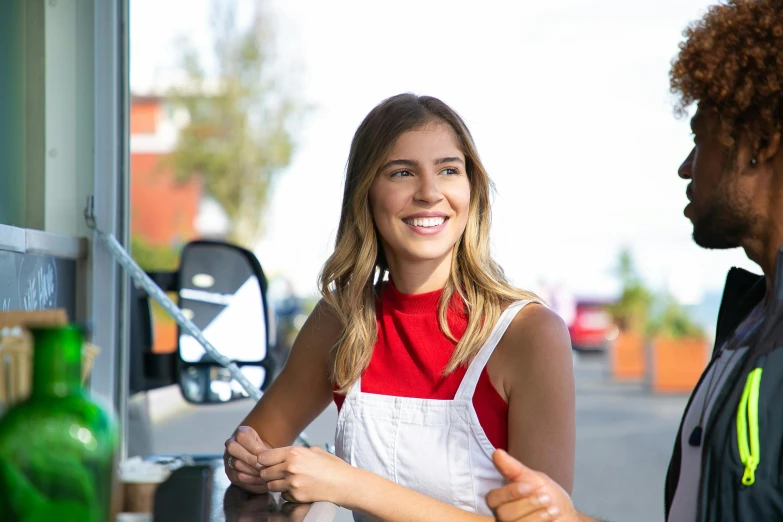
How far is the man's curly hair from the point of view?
1162mm

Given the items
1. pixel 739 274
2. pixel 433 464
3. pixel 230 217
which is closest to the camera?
pixel 739 274

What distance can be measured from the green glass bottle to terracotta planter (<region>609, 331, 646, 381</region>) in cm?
1270

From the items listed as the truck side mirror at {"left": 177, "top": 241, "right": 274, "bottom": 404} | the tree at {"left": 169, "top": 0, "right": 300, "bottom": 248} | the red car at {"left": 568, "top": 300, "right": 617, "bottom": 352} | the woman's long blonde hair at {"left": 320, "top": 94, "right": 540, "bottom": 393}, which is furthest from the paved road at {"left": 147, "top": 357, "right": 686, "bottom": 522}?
the tree at {"left": 169, "top": 0, "right": 300, "bottom": 248}

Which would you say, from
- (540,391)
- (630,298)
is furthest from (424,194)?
(630,298)

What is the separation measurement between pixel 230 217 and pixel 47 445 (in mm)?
17702

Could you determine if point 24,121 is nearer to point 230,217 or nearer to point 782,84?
point 782,84

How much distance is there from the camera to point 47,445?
0.75 meters

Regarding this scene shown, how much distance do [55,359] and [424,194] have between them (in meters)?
1.36

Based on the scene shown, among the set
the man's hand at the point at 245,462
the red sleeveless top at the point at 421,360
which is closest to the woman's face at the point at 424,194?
the red sleeveless top at the point at 421,360

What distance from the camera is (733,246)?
1273 mm

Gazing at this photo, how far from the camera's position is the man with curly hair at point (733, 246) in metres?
1.06

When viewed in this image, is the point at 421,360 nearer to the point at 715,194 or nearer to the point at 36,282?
the point at 715,194

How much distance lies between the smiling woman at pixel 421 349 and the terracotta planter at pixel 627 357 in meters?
11.3

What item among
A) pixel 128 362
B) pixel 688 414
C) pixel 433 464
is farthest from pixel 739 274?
pixel 128 362
